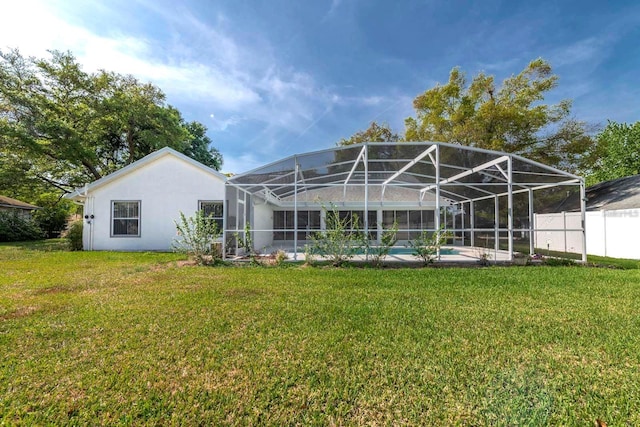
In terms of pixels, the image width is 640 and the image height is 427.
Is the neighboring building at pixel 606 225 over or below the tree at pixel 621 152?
below

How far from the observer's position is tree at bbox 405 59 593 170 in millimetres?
19375

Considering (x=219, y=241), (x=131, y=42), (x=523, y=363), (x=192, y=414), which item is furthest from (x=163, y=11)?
(x=523, y=363)

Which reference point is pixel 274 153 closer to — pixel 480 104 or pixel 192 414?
pixel 480 104

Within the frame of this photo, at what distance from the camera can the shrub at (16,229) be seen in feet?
59.1

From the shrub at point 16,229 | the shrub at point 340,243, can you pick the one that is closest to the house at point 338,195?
the shrub at point 340,243

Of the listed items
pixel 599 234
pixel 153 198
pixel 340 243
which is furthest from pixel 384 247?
pixel 599 234

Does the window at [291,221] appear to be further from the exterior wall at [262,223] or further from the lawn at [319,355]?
the lawn at [319,355]

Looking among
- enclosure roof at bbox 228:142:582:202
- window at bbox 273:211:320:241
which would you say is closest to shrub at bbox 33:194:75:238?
window at bbox 273:211:320:241

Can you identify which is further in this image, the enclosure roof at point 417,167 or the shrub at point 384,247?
the enclosure roof at point 417,167

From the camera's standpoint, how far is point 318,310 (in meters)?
4.68

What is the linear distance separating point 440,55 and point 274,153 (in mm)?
16751

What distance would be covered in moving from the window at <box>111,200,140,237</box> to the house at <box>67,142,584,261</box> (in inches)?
1.9

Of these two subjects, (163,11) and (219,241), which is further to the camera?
(219,241)

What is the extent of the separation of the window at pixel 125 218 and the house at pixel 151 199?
0.05 m
